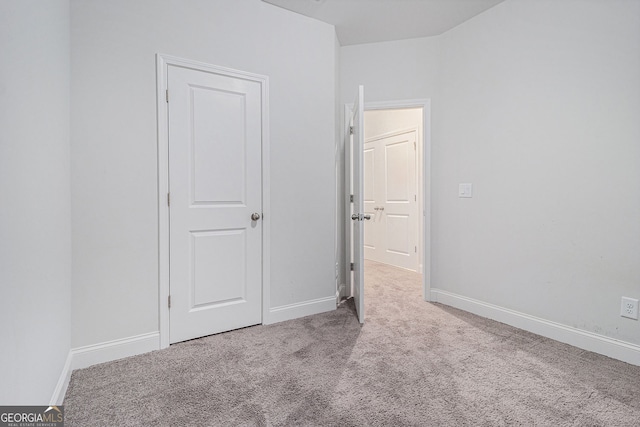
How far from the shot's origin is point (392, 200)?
504 cm

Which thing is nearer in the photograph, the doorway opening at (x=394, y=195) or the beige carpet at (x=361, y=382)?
the beige carpet at (x=361, y=382)

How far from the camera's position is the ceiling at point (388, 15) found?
259cm

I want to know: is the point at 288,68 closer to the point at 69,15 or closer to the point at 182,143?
the point at 182,143

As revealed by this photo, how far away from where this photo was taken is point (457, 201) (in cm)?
301

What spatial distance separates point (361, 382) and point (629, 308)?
176 cm

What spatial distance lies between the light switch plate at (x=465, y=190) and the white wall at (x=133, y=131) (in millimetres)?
1627

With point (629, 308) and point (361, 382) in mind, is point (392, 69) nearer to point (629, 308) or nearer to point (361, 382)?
point (629, 308)

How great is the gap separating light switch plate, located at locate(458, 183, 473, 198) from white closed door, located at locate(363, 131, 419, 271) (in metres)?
1.68

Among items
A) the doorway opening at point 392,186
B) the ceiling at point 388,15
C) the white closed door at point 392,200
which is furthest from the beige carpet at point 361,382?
the ceiling at point 388,15

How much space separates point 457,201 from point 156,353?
278cm

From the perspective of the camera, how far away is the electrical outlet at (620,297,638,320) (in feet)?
6.32

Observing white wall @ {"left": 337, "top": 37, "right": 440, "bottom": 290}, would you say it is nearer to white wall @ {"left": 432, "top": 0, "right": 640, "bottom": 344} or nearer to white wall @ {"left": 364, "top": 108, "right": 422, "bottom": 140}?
white wall @ {"left": 432, "top": 0, "right": 640, "bottom": 344}

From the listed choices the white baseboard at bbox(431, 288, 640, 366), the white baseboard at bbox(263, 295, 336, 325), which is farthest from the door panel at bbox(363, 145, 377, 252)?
the white baseboard at bbox(263, 295, 336, 325)
